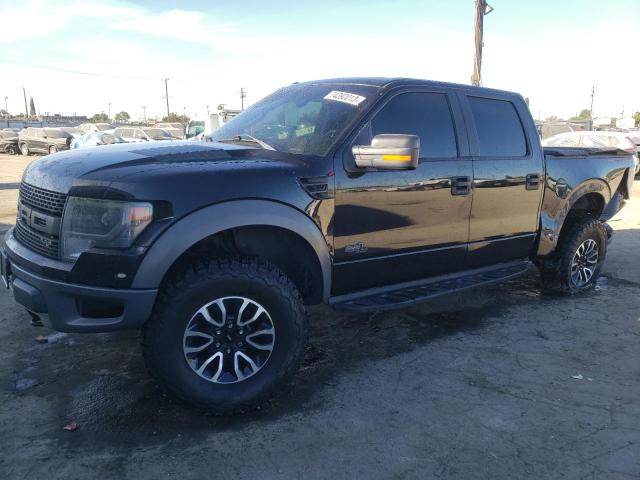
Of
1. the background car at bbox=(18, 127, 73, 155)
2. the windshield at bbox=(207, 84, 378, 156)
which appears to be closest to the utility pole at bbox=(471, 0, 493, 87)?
the windshield at bbox=(207, 84, 378, 156)

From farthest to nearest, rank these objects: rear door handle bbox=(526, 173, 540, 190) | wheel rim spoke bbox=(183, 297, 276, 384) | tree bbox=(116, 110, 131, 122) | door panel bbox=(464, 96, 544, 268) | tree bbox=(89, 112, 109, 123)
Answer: tree bbox=(116, 110, 131, 122)
tree bbox=(89, 112, 109, 123)
rear door handle bbox=(526, 173, 540, 190)
door panel bbox=(464, 96, 544, 268)
wheel rim spoke bbox=(183, 297, 276, 384)

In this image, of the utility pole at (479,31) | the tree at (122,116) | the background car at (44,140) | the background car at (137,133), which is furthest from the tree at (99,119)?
the utility pole at (479,31)

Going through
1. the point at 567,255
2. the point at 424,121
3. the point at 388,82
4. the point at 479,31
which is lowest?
the point at 567,255

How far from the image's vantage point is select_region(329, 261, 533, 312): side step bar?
3.49 m

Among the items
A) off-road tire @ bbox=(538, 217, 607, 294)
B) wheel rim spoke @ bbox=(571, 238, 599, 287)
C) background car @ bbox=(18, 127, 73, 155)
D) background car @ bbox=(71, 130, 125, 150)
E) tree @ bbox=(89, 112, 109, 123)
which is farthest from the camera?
tree @ bbox=(89, 112, 109, 123)

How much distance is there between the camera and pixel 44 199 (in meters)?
2.88

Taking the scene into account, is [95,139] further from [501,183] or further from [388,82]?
[501,183]

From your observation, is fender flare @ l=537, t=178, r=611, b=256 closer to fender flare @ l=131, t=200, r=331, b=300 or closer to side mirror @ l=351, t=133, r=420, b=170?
side mirror @ l=351, t=133, r=420, b=170

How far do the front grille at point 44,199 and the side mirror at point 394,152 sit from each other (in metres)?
1.72

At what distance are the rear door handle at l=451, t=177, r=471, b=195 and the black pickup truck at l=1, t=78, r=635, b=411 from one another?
0.5 inches

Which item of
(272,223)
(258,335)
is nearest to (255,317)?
(258,335)

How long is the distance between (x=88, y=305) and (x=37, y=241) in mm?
540

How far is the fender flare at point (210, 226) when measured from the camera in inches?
104

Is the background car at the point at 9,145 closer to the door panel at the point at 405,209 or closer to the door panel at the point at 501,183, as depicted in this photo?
the door panel at the point at 501,183
